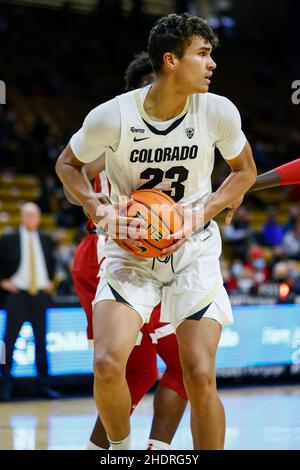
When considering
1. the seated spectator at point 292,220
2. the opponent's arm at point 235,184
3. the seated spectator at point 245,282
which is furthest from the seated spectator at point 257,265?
the opponent's arm at point 235,184

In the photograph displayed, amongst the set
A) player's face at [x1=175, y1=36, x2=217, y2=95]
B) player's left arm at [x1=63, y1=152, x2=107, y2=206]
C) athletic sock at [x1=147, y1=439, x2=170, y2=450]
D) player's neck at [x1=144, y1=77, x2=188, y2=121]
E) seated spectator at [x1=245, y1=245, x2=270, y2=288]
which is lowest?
athletic sock at [x1=147, y1=439, x2=170, y2=450]

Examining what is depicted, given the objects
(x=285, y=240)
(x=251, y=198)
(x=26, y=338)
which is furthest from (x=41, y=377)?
(x=251, y=198)

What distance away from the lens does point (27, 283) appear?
950cm

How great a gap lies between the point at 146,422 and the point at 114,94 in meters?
13.6

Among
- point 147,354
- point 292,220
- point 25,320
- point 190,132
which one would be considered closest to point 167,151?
point 190,132

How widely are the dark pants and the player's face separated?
5.28m

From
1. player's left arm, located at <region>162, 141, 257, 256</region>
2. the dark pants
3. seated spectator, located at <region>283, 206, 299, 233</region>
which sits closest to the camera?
player's left arm, located at <region>162, 141, 257, 256</region>

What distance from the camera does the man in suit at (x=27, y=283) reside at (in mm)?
9172

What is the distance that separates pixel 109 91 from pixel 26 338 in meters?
12.3

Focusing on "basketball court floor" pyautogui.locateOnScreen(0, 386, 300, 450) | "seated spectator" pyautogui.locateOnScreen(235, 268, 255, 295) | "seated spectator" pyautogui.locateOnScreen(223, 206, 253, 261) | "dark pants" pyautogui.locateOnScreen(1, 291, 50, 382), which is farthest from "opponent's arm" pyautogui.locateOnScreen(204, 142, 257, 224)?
"seated spectator" pyautogui.locateOnScreen(223, 206, 253, 261)

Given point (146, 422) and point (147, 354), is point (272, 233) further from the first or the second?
point (147, 354)

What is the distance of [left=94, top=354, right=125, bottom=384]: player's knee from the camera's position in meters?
4.20

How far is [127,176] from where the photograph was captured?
14.8 ft

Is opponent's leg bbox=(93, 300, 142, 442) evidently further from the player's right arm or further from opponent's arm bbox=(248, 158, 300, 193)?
opponent's arm bbox=(248, 158, 300, 193)
